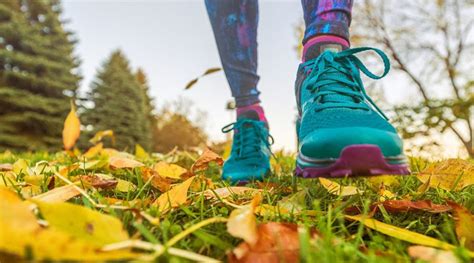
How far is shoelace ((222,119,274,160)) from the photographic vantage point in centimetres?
129

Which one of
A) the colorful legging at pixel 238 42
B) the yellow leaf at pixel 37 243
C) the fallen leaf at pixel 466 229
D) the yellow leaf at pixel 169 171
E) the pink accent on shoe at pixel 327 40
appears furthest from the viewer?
the colorful legging at pixel 238 42

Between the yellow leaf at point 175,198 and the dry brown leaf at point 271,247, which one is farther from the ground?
the yellow leaf at point 175,198

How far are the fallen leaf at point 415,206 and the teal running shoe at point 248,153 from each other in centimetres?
52

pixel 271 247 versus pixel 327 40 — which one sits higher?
pixel 327 40

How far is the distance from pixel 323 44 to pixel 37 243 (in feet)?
2.75

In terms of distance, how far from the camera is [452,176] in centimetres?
87

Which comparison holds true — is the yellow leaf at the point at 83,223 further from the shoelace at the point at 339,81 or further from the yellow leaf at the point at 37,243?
the shoelace at the point at 339,81

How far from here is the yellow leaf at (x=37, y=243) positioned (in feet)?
1.18

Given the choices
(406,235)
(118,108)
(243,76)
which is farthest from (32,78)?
(406,235)

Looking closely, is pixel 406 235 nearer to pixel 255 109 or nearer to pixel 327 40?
pixel 327 40

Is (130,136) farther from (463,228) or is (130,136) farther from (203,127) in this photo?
(463,228)

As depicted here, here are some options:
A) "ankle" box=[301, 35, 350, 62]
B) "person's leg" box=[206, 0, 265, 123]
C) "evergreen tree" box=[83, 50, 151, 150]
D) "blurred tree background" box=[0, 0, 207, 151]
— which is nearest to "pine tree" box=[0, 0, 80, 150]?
"blurred tree background" box=[0, 0, 207, 151]

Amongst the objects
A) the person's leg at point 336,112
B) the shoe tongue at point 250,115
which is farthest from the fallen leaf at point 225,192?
the shoe tongue at point 250,115

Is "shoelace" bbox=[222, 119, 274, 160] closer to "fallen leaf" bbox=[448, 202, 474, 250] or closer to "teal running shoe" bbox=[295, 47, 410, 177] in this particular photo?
"teal running shoe" bbox=[295, 47, 410, 177]
